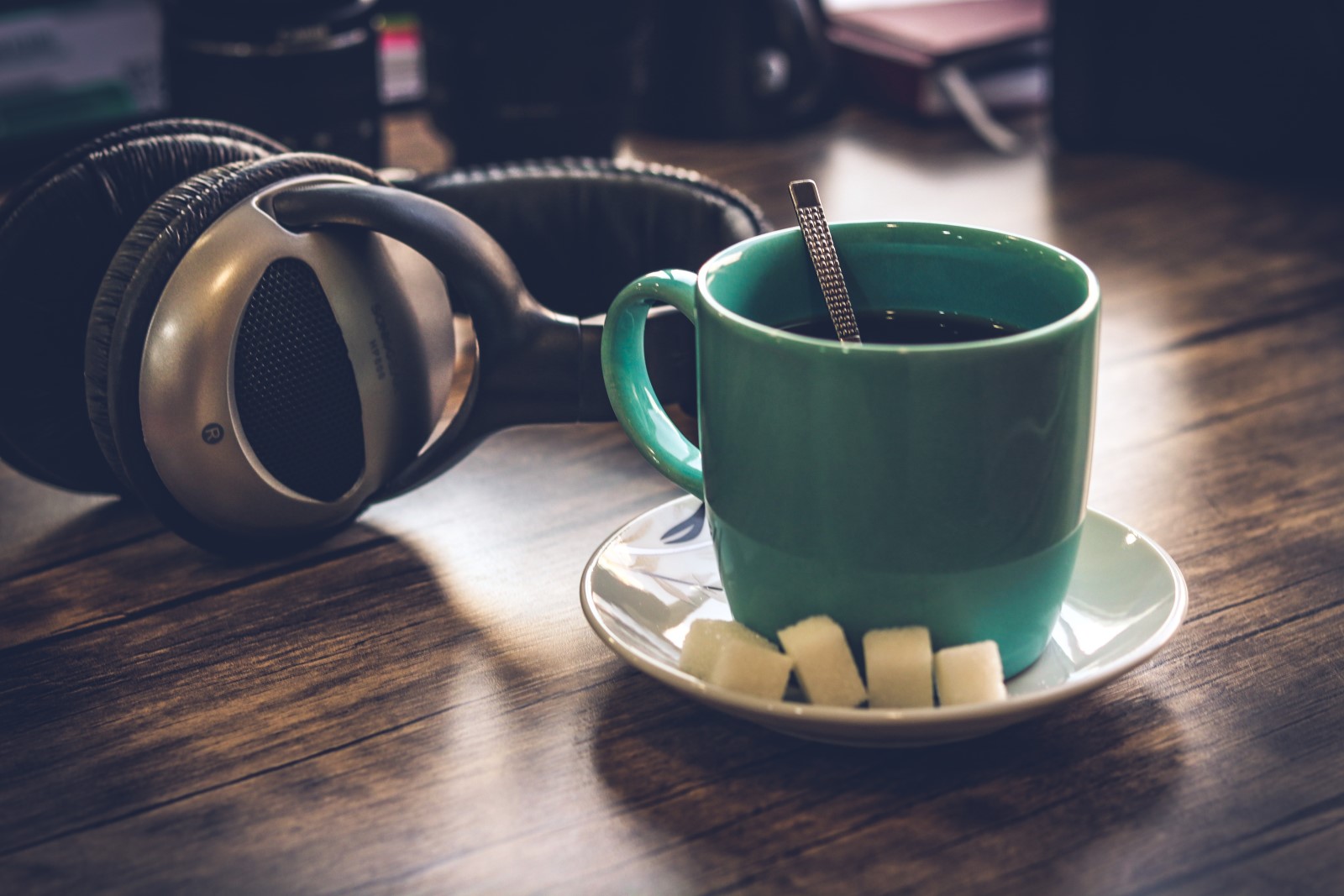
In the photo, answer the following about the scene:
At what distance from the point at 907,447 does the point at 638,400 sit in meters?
0.13

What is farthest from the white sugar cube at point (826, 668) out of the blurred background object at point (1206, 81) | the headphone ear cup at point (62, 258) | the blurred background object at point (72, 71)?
the blurred background object at point (72, 71)

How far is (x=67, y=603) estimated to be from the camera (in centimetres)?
56

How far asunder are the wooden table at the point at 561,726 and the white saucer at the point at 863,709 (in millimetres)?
22

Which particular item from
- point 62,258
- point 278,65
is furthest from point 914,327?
point 278,65

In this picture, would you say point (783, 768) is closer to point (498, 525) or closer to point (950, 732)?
point (950, 732)

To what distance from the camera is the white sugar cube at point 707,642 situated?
43 centimetres

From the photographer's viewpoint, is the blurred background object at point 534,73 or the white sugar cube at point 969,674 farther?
the blurred background object at point 534,73

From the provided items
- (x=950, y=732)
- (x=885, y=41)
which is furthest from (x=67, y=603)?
(x=885, y=41)

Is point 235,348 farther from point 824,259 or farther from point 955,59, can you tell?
point 955,59

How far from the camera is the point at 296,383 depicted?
1.73ft

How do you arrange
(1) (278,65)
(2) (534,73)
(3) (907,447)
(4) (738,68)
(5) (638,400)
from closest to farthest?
(3) (907,447) < (5) (638,400) < (1) (278,65) < (2) (534,73) < (4) (738,68)

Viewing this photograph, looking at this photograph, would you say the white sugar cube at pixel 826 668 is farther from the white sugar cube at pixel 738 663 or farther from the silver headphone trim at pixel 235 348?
the silver headphone trim at pixel 235 348

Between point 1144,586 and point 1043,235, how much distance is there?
520 mm

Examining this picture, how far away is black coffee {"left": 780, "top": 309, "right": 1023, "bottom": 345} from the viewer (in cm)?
47
